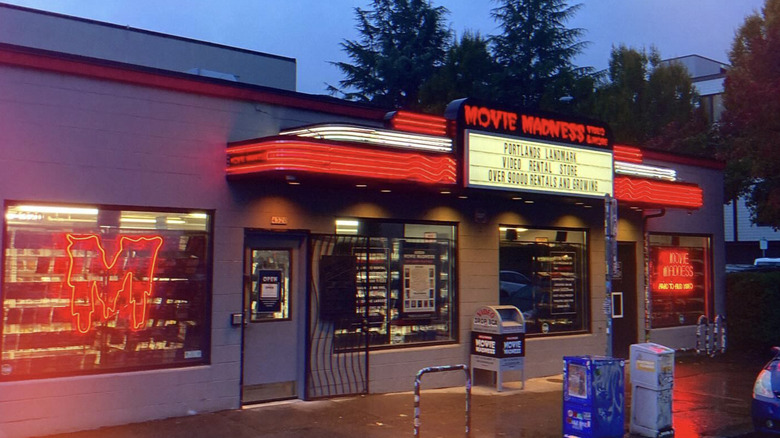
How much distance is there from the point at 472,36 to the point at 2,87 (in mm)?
31051

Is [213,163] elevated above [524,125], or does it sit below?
below

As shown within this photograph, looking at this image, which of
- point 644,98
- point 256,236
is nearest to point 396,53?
point 644,98

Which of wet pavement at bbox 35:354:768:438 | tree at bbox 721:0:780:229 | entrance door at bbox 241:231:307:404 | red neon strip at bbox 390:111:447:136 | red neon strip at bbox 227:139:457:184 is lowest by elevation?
wet pavement at bbox 35:354:768:438

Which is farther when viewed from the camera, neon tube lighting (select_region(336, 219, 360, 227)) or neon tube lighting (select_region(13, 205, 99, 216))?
neon tube lighting (select_region(336, 219, 360, 227))

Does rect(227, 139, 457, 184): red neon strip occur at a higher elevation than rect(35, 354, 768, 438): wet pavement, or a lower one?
higher

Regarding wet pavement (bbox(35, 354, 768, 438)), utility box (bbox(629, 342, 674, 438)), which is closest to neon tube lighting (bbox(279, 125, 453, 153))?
wet pavement (bbox(35, 354, 768, 438))

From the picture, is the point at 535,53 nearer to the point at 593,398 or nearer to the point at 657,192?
the point at 657,192

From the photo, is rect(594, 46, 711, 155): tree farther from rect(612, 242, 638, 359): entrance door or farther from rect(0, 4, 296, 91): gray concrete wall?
rect(612, 242, 638, 359): entrance door

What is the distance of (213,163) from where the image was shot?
1029 centimetres

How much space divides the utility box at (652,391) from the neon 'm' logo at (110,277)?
21.3ft

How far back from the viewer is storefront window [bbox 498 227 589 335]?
14.1 meters

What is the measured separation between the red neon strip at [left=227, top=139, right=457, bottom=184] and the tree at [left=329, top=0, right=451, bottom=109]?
82.0ft

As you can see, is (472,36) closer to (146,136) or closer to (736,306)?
(736,306)

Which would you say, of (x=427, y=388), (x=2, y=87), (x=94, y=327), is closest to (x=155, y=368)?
(x=94, y=327)
